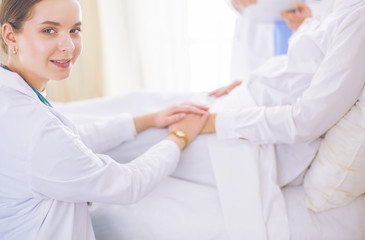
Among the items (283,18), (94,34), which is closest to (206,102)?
(283,18)

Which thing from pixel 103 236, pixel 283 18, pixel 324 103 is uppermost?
pixel 283 18

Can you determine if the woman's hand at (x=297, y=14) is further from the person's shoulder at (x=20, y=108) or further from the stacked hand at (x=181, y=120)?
the person's shoulder at (x=20, y=108)

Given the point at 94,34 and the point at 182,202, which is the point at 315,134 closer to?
the point at 182,202

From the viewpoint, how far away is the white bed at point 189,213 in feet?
3.18

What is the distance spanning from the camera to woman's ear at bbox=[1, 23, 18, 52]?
0.84m

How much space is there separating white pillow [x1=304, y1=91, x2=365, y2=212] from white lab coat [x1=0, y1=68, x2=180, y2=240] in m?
0.51

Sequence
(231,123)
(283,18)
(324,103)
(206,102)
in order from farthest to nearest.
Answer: (283,18) → (206,102) → (231,123) → (324,103)

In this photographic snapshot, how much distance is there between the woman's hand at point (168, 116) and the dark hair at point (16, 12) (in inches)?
22.6

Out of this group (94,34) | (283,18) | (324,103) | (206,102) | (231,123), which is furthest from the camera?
(94,34)

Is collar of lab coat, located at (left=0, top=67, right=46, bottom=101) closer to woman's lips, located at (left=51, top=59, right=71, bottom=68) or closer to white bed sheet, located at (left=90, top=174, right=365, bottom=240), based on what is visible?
woman's lips, located at (left=51, top=59, right=71, bottom=68)

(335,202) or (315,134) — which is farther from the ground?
(315,134)

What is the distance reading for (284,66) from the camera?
1.24 m

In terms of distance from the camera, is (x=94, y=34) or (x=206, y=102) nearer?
(x=206, y=102)

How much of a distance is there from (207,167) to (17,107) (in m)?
0.66
